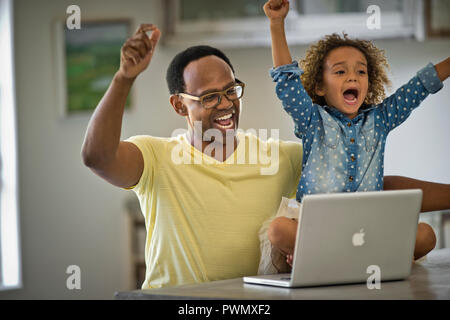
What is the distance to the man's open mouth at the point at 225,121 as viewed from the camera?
1.93 m

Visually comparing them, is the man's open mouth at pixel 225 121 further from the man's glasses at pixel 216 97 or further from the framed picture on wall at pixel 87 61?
the framed picture on wall at pixel 87 61

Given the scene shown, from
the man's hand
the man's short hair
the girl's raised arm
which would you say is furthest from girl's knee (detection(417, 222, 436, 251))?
the man's hand

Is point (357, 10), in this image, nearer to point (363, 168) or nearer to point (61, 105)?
point (61, 105)

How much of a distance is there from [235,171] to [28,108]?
2397 mm

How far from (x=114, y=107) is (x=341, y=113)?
0.67 metres

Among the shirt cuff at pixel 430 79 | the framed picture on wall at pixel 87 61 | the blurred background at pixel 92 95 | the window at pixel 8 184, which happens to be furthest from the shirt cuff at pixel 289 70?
the window at pixel 8 184

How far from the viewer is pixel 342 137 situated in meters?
1.83

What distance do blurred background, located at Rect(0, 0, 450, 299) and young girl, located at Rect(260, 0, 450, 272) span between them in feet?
6.60

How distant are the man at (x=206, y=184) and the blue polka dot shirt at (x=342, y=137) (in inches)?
5.7

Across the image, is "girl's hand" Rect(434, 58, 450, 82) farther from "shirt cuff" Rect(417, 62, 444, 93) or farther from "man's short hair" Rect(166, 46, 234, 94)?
"man's short hair" Rect(166, 46, 234, 94)

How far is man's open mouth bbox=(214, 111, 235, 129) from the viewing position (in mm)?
1927

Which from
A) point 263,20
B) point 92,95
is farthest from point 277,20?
point 92,95

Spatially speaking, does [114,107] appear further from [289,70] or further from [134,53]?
[289,70]

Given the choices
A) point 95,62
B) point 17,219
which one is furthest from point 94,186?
point 95,62
